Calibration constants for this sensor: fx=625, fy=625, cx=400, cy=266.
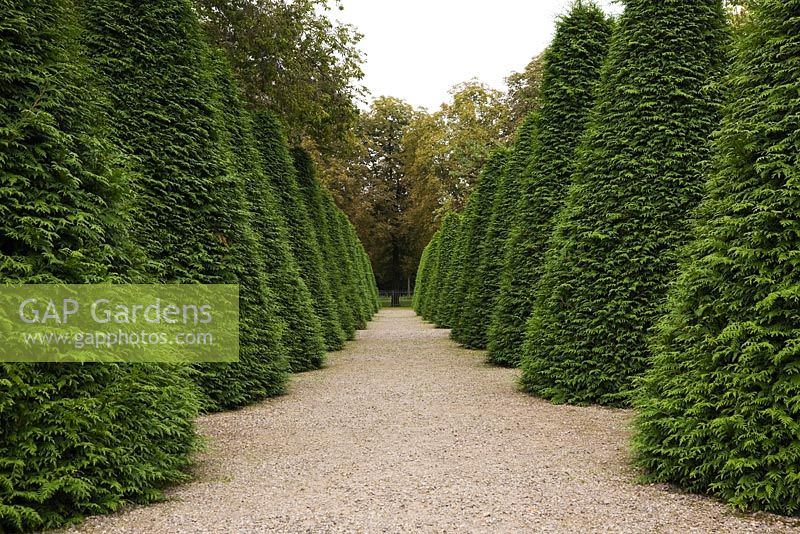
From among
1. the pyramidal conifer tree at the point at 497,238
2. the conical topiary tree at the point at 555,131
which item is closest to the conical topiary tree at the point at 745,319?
the conical topiary tree at the point at 555,131

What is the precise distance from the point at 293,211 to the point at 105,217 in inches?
354

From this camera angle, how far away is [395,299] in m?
55.1

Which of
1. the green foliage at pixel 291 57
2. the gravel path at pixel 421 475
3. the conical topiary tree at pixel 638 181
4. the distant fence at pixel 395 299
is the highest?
the green foliage at pixel 291 57

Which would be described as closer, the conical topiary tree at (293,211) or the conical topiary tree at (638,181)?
the conical topiary tree at (638,181)

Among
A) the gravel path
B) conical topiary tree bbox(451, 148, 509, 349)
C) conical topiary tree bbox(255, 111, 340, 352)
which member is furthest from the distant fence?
the gravel path

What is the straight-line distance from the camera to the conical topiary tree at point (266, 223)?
1004cm

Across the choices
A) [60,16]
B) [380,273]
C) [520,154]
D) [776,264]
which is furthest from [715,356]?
[380,273]

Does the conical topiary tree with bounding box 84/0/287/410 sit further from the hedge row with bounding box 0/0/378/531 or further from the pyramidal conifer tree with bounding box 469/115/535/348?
the pyramidal conifer tree with bounding box 469/115/535/348

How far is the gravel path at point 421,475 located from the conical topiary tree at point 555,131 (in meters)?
2.76

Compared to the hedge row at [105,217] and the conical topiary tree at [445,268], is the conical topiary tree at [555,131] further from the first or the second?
the conical topiary tree at [445,268]

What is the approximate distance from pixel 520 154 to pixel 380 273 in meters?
44.4

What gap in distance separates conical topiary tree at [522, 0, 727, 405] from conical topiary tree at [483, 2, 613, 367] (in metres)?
2.30

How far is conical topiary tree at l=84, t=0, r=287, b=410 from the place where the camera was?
7.39 metres

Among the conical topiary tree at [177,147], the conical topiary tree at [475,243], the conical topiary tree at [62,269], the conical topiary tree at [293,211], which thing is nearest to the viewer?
the conical topiary tree at [62,269]
